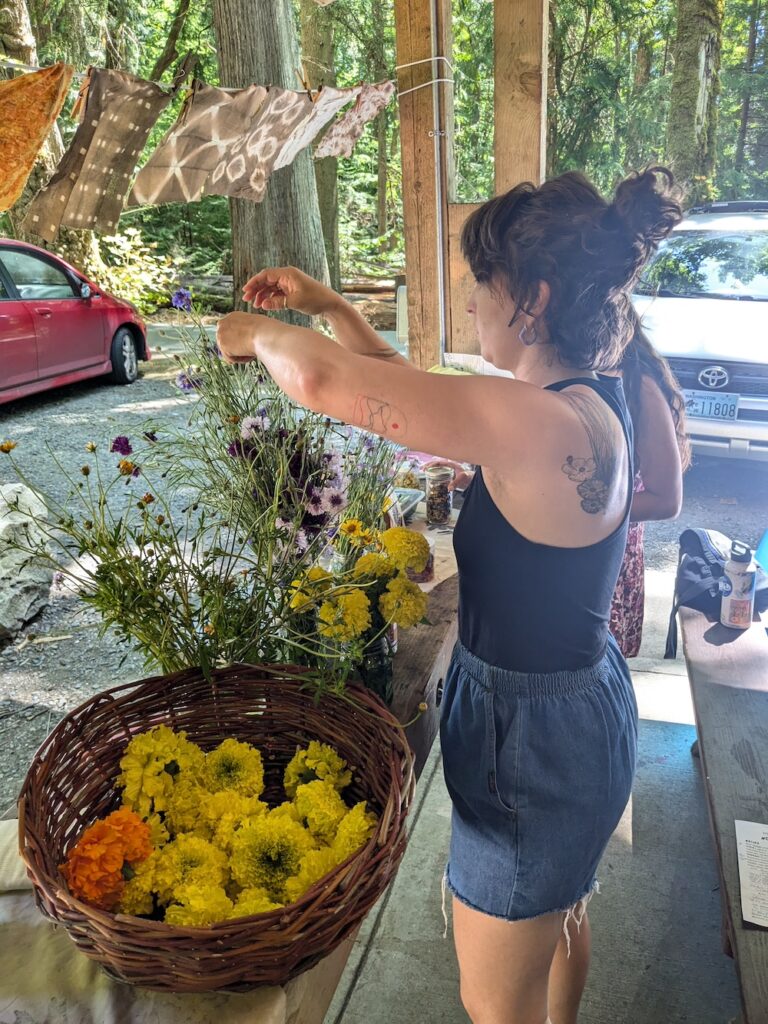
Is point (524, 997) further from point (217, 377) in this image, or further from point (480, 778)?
point (217, 377)

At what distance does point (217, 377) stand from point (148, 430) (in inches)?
7.0

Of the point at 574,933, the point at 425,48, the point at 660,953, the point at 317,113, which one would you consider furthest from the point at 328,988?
the point at 425,48

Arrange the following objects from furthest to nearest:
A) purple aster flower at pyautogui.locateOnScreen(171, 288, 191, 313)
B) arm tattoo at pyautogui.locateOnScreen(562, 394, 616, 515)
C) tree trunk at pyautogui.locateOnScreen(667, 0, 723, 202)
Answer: tree trunk at pyautogui.locateOnScreen(667, 0, 723, 202) → purple aster flower at pyautogui.locateOnScreen(171, 288, 191, 313) → arm tattoo at pyautogui.locateOnScreen(562, 394, 616, 515)

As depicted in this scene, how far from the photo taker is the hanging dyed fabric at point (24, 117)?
214 centimetres

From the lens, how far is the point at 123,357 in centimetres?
787

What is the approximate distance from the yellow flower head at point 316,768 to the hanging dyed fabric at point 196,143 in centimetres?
186

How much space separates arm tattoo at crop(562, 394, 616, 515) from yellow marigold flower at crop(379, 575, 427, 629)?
0.35m

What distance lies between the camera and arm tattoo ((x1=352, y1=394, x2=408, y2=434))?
40.8 inches

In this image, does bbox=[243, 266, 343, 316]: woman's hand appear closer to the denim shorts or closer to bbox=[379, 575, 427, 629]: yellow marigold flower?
bbox=[379, 575, 427, 629]: yellow marigold flower

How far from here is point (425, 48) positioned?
3197 mm

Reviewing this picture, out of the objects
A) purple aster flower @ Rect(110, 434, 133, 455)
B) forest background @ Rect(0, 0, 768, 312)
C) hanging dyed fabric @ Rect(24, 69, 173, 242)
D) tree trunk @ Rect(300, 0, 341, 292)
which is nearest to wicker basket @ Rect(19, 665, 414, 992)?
purple aster flower @ Rect(110, 434, 133, 455)

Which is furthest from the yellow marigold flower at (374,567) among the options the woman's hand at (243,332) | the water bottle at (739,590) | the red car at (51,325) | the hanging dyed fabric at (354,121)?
the red car at (51,325)

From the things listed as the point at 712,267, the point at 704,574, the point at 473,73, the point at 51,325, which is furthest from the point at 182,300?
the point at 473,73

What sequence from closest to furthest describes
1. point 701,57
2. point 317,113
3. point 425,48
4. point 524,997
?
point 524,997, point 317,113, point 425,48, point 701,57
